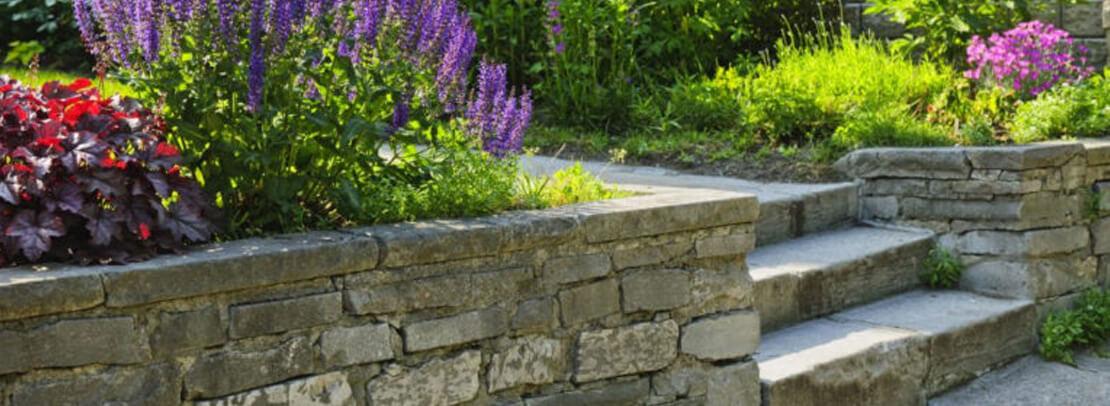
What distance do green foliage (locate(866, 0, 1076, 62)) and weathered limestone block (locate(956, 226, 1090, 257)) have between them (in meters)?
1.51

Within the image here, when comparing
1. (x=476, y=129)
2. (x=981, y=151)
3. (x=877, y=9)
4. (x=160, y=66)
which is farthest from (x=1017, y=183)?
(x=160, y=66)

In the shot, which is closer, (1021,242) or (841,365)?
(841,365)

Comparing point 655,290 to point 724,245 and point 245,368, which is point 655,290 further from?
point 245,368

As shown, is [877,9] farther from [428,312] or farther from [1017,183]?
[428,312]

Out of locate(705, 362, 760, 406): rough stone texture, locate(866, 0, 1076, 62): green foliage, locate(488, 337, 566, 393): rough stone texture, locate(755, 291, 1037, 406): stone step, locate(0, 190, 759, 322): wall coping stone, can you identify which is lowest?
locate(755, 291, 1037, 406): stone step

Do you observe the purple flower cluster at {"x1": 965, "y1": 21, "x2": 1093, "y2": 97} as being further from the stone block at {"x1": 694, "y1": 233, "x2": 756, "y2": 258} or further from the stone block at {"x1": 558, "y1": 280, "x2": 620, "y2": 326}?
the stone block at {"x1": 558, "y1": 280, "x2": 620, "y2": 326}

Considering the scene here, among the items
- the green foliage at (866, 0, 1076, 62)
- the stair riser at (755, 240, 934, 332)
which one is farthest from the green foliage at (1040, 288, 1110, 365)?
the green foliage at (866, 0, 1076, 62)

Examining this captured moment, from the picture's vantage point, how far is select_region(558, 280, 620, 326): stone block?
353cm

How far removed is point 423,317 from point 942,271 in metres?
2.82

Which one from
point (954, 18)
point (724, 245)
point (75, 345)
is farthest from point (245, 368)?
point (954, 18)

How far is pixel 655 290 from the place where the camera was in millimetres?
3703

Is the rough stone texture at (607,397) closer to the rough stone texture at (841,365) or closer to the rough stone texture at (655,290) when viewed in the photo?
the rough stone texture at (655,290)

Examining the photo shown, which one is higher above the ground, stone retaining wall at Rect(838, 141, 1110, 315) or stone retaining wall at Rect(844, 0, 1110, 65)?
stone retaining wall at Rect(844, 0, 1110, 65)

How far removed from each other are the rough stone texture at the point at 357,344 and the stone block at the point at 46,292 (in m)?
0.56
